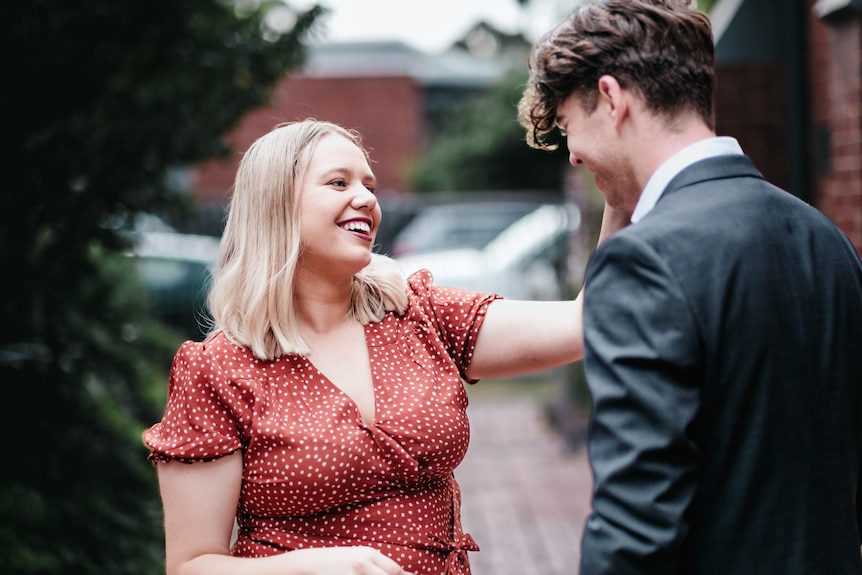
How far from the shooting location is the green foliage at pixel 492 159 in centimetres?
2205

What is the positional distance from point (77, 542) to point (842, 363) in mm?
3449

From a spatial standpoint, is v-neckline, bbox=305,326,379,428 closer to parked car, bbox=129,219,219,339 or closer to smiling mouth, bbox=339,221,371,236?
smiling mouth, bbox=339,221,371,236

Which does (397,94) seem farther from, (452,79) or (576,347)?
(576,347)

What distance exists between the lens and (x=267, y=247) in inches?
94.0

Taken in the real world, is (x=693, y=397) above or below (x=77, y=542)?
above

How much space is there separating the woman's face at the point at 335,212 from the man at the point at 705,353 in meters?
0.77

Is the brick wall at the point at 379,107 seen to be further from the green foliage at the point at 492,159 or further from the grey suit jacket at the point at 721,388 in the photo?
the grey suit jacket at the point at 721,388

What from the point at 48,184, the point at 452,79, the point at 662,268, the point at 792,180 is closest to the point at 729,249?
the point at 662,268

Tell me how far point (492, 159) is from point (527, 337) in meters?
20.5

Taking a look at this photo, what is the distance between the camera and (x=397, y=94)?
90.5 feet

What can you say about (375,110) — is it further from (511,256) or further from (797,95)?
(797,95)

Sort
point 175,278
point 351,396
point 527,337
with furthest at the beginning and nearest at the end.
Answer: point 175,278
point 527,337
point 351,396

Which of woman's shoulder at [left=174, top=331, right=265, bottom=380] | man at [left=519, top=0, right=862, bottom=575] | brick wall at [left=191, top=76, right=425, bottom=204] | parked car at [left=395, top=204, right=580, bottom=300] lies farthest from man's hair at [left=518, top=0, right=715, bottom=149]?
brick wall at [left=191, top=76, right=425, bottom=204]

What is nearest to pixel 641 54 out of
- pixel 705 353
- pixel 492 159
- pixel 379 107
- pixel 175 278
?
pixel 705 353
